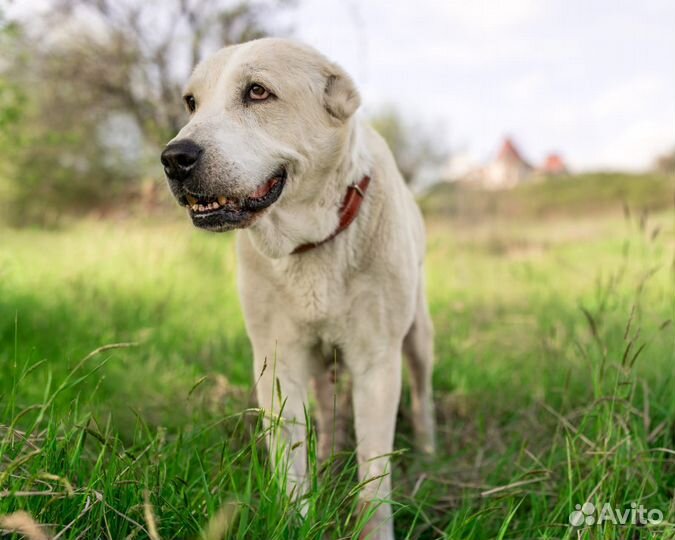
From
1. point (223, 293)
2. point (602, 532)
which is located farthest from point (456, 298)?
point (602, 532)

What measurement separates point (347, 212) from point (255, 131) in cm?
48

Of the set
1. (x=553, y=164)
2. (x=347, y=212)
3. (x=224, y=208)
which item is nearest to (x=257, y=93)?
(x=224, y=208)

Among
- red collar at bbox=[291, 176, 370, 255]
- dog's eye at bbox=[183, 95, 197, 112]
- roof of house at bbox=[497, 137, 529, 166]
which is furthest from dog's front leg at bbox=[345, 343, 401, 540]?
roof of house at bbox=[497, 137, 529, 166]

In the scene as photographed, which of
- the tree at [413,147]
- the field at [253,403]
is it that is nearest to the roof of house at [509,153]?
the tree at [413,147]

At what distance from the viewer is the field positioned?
61.2 inches

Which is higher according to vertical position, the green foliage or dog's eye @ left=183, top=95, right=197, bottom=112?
dog's eye @ left=183, top=95, right=197, bottom=112

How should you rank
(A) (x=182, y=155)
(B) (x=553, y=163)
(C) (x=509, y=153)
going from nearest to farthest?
(A) (x=182, y=155)
(B) (x=553, y=163)
(C) (x=509, y=153)

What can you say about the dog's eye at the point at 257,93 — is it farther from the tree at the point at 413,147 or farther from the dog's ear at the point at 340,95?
the tree at the point at 413,147

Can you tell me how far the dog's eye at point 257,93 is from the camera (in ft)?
6.99

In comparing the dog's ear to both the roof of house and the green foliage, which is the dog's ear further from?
the roof of house

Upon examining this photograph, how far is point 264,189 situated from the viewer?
2135 mm

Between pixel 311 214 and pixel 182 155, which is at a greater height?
pixel 182 155

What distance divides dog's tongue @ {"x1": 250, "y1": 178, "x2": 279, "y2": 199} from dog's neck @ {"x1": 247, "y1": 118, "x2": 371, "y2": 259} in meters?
Result: 0.15

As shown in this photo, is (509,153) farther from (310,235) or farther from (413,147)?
(310,235)
